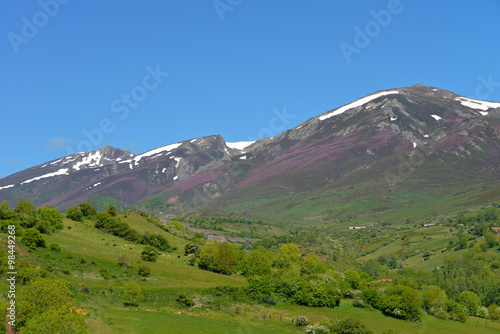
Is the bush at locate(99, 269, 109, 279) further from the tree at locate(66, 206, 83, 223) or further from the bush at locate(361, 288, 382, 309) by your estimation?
the tree at locate(66, 206, 83, 223)

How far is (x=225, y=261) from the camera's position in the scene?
445 feet

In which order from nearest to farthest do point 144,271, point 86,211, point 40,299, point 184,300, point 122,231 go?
point 40,299, point 184,300, point 144,271, point 122,231, point 86,211

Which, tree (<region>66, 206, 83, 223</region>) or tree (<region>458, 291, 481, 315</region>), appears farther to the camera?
tree (<region>66, 206, 83, 223</region>)

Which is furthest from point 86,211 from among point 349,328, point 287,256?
point 349,328

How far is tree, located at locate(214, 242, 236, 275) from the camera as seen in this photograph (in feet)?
442

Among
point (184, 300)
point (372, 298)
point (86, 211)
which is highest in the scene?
point (86, 211)

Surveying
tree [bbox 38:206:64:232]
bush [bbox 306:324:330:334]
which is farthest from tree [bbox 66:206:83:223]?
bush [bbox 306:324:330:334]

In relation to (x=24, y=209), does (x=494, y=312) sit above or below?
below

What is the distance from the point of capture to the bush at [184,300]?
307ft

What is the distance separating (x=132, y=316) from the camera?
256 feet

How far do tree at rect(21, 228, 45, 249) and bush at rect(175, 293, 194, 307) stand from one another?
34147 millimetres

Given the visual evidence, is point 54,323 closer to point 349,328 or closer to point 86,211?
point 349,328

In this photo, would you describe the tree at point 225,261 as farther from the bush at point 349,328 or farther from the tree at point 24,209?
the tree at point 24,209

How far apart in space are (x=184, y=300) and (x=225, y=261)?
41678 mm
